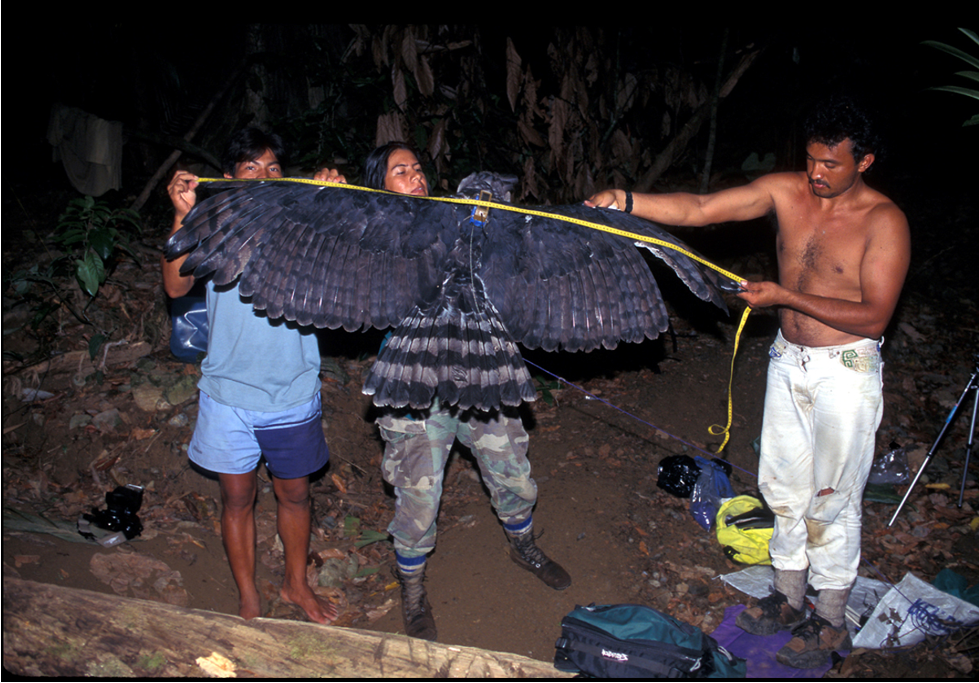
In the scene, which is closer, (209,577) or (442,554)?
(209,577)

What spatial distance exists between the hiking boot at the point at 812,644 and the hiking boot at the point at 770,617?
0.21 feet

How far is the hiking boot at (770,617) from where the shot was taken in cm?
319

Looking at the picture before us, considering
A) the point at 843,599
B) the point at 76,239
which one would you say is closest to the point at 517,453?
the point at 843,599

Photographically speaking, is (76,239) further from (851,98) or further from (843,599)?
(843,599)

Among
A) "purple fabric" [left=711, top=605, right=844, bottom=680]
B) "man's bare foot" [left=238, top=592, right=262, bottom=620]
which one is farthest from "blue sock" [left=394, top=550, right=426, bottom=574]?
"purple fabric" [left=711, top=605, right=844, bottom=680]

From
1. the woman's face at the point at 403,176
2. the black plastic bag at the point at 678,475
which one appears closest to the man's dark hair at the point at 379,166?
the woman's face at the point at 403,176

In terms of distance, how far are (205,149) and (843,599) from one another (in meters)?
7.22

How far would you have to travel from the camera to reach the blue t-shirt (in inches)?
107

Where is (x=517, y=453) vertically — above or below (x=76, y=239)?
below

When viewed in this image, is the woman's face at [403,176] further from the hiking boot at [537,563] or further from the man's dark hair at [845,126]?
the hiking boot at [537,563]

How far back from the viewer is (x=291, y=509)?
3078mm

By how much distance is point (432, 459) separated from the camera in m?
2.97

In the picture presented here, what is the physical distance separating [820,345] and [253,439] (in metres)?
2.77

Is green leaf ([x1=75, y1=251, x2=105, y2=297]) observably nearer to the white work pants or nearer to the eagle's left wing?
the eagle's left wing
